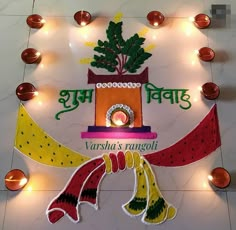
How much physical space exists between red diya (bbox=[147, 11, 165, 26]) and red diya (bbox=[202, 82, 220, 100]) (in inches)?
15.9

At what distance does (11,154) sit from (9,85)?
32 centimetres

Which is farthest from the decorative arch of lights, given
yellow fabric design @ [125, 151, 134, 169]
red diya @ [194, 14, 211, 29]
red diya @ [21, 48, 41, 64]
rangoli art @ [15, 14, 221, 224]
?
red diya @ [194, 14, 211, 29]

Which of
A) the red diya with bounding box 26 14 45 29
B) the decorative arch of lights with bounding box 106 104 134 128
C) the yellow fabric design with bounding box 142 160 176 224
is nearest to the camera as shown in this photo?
the yellow fabric design with bounding box 142 160 176 224

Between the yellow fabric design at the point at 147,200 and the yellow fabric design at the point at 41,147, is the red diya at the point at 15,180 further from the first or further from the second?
the yellow fabric design at the point at 147,200

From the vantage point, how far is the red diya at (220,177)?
108 cm

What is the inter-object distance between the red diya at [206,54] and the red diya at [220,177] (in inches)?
19.6

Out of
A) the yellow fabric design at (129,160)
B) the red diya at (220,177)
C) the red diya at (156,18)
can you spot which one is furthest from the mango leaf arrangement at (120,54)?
the red diya at (220,177)

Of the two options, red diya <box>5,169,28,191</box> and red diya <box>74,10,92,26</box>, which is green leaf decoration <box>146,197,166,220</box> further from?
red diya <box>74,10,92,26</box>

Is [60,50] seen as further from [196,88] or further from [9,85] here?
[196,88]

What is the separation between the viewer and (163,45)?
1395 millimetres

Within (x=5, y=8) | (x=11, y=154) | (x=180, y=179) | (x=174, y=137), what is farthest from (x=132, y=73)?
(x=5, y=8)

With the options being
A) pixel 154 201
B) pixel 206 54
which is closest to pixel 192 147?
pixel 154 201

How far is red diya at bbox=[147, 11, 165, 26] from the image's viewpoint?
1.42 m

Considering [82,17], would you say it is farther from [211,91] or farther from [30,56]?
[211,91]
